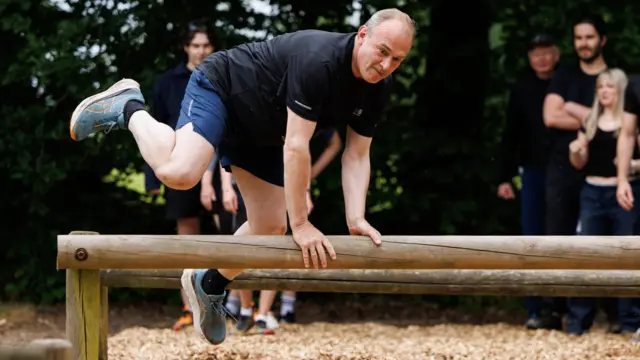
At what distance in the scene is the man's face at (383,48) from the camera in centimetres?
476

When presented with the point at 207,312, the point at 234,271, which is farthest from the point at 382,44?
the point at 207,312

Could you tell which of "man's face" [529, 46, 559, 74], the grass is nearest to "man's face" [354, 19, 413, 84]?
"man's face" [529, 46, 559, 74]

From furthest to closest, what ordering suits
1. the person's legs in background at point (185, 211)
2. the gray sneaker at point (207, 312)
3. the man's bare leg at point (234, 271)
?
the person's legs in background at point (185, 211), the gray sneaker at point (207, 312), the man's bare leg at point (234, 271)

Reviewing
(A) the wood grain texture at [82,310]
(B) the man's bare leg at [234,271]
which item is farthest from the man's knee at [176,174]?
(A) the wood grain texture at [82,310]

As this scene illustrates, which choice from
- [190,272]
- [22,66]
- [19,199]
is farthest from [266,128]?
[19,199]

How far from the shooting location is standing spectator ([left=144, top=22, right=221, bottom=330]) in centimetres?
775

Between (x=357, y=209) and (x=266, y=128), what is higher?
(x=266, y=128)

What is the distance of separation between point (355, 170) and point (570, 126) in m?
3.00

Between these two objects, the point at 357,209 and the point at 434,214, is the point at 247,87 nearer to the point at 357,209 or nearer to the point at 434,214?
the point at 357,209

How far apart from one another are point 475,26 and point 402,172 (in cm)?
133

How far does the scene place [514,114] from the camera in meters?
8.36

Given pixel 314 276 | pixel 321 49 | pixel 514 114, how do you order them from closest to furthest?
pixel 321 49 → pixel 314 276 → pixel 514 114

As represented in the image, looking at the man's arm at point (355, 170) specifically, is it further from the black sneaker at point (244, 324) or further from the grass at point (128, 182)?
the grass at point (128, 182)

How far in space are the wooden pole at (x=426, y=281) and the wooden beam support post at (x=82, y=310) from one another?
1.48 m
